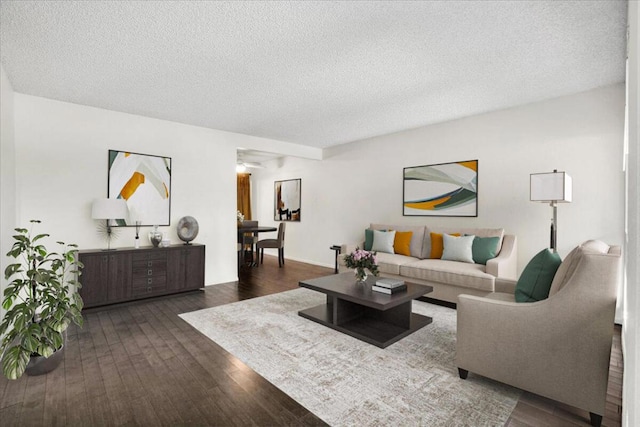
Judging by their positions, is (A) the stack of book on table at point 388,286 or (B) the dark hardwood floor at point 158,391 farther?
(A) the stack of book on table at point 388,286

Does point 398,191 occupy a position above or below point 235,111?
below

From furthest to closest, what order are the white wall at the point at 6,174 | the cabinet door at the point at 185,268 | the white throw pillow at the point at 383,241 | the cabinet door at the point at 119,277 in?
the white throw pillow at the point at 383,241
the cabinet door at the point at 185,268
the cabinet door at the point at 119,277
the white wall at the point at 6,174

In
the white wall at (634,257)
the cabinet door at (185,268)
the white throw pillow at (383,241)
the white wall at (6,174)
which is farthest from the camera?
the white throw pillow at (383,241)

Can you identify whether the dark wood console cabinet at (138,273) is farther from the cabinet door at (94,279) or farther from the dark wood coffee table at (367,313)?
the dark wood coffee table at (367,313)

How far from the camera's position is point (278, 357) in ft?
8.32

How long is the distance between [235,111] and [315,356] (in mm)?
3246

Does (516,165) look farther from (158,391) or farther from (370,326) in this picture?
(158,391)

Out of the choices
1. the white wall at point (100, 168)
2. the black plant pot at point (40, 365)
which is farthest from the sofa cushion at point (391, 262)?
the black plant pot at point (40, 365)

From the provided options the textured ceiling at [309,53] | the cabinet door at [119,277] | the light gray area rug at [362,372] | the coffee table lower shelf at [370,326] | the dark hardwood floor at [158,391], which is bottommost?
the dark hardwood floor at [158,391]

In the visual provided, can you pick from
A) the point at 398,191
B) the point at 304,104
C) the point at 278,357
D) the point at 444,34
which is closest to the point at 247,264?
the point at 398,191

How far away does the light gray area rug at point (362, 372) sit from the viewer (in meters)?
1.85

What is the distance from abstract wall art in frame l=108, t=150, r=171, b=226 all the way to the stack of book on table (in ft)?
10.8

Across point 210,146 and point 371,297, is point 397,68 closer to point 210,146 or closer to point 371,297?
point 371,297

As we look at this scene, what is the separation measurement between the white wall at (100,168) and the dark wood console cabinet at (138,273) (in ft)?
1.43
